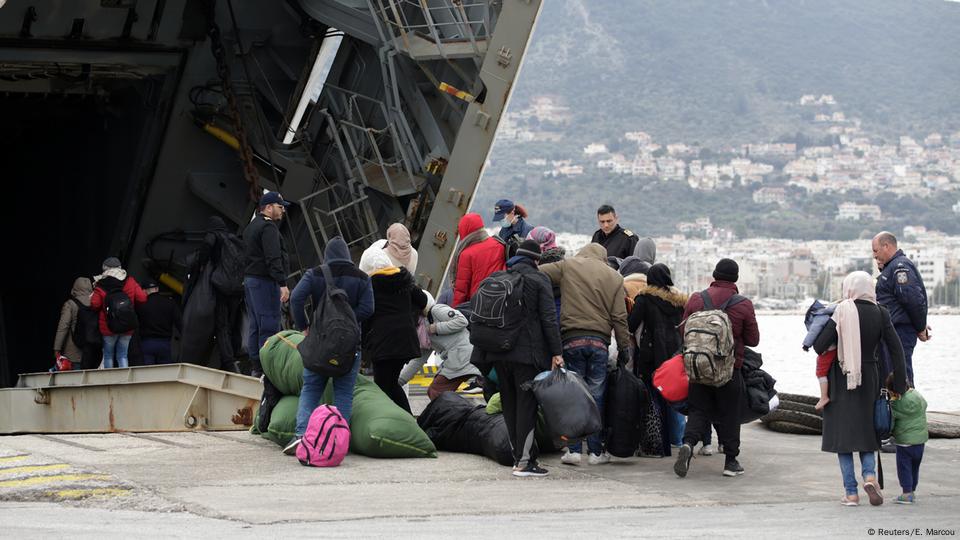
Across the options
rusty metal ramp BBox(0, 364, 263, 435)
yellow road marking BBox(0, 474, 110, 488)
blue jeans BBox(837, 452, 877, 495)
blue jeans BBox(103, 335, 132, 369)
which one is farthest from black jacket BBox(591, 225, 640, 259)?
yellow road marking BBox(0, 474, 110, 488)

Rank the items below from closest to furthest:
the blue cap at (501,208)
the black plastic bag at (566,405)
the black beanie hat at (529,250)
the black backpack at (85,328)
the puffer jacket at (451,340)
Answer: the black plastic bag at (566,405), the black beanie hat at (529,250), the puffer jacket at (451,340), the blue cap at (501,208), the black backpack at (85,328)

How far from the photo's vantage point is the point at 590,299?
8.61 m

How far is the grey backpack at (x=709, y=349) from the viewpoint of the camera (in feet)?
26.9

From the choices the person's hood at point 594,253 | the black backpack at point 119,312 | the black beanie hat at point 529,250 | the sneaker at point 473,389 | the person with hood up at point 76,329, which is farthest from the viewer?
the person with hood up at point 76,329

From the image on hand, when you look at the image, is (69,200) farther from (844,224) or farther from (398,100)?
(844,224)

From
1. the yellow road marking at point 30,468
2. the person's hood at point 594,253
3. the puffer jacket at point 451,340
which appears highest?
the person's hood at point 594,253

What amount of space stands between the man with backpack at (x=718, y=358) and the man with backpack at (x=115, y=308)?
621cm

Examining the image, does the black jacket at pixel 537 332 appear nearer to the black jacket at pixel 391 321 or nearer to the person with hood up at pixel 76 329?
the black jacket at pixel 391 321

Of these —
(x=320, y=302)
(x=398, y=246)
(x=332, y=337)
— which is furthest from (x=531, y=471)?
(x=398, y=246)

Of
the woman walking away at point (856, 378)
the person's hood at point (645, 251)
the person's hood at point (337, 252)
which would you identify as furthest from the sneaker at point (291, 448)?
the woman walking away at point (856, 378)

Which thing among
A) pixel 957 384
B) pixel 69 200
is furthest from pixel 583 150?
pixel 69 200

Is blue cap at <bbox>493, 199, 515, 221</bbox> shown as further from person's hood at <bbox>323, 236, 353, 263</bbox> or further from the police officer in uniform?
the police officer in uniform

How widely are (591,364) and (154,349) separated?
6293 mm

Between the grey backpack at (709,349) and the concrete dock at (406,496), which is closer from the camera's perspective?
the concrete dock at (406,496)
